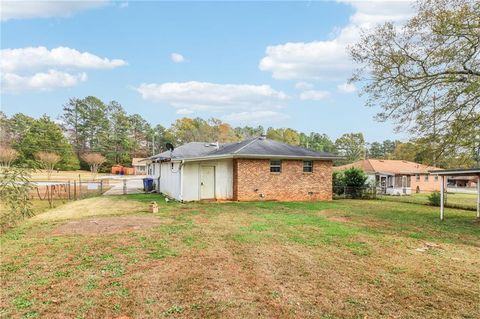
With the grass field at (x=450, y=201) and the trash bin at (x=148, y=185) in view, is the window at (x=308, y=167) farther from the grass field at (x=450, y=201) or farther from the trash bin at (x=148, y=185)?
the trash bin at (x=148, y=185)

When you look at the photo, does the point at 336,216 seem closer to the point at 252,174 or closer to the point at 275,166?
the point at 252,174

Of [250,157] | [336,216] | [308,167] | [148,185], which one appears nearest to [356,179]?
[308,167]

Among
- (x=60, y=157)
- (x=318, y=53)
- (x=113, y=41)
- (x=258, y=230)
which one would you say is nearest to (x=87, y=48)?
(x=113, y=41)

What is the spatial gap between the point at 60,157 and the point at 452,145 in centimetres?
5435

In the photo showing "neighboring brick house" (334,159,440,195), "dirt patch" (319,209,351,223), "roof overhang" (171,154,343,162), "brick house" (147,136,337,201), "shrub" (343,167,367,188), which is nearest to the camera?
"dirt patch" (319,209,351,223)

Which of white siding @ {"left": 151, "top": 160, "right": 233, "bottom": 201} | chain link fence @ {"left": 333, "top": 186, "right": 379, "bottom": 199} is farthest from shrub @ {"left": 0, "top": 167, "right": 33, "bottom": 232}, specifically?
chain link fence @ {"left": 333, "top": 186, "right": 379, "bottom": 199}

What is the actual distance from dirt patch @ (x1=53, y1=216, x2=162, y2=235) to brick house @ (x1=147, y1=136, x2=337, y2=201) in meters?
5.59

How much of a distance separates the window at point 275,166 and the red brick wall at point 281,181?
19cm

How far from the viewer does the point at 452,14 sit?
36.9ft

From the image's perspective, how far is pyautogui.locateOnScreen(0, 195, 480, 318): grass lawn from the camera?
4242mm

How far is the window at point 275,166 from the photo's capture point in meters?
18.3

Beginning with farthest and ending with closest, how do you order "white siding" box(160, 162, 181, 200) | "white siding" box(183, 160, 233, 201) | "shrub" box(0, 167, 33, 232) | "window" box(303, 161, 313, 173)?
1. "window" box(303, 161, 313, 173)
2. "white siding" box(160, 162, 181, 200)
3. "white siding" box(183, 160, 233, 201)
4. "shrub" box(0, 167, 33, 232)

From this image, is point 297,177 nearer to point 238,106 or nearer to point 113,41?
point 113,41

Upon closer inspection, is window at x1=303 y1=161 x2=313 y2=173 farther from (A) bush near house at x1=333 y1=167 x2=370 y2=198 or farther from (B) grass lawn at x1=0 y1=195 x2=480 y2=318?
(B) grass lawn at x1=0 y1=195 x2=480 y2=318
